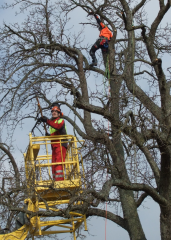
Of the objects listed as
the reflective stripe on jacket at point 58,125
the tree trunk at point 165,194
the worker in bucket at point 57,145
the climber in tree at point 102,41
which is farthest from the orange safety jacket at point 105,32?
the tree trunk at point 165,194

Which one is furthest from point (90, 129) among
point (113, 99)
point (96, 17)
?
point (96, 17)

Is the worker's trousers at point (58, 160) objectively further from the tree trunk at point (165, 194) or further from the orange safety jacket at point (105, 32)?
the orange safety jacket at point (105, 32)

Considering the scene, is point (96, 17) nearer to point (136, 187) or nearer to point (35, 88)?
point (35, 88)

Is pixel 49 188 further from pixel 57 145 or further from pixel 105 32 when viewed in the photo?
pixel 105 32

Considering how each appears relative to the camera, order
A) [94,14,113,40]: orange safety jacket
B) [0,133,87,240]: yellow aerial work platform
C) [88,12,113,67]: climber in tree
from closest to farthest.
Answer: [0,133,87,240]: yellow aerial work platform < [88,12,113,67]: climber in tree < [94,14,113,40]: orange safety jacket

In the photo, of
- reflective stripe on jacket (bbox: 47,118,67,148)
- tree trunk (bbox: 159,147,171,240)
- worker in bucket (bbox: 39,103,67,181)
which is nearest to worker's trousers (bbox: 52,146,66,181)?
worker in bucket (bbox: 39,103,67,181)

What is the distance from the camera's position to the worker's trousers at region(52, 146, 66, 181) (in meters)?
8.73

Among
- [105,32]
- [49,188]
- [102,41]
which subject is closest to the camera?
[49,188]

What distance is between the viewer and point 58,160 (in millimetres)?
9062

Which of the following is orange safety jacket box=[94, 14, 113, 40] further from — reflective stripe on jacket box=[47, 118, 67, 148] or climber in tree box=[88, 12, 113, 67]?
reflective stripe on jacket box=[47, 118, 67, 148]

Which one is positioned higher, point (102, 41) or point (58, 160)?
point (102, 41)

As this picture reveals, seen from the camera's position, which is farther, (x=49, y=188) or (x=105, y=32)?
(x=105, y=32)

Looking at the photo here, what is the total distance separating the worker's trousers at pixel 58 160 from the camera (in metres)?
8.73

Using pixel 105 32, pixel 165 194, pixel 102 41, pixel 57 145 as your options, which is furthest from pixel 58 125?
pixel 105 32
